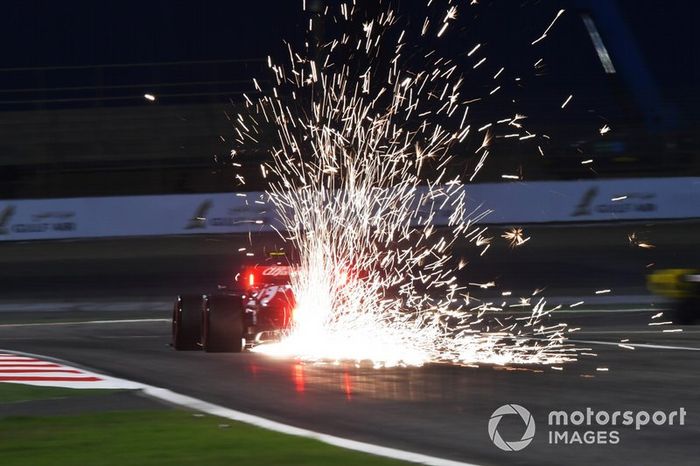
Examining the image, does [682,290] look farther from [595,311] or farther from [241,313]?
[241,313]

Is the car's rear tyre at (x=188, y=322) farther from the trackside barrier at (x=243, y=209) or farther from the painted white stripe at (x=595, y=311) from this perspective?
the trackside barrier at (x=243, y=209)

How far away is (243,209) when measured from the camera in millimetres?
26969

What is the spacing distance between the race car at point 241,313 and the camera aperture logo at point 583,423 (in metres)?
4.50

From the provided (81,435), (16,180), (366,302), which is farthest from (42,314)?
(16,180)

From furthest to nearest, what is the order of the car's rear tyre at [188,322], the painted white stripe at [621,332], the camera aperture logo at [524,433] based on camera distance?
1. the painted white stripe at [621,332]
2. the car's rear tyre at [188,322]
3. the camera aperture logo at [524,433]

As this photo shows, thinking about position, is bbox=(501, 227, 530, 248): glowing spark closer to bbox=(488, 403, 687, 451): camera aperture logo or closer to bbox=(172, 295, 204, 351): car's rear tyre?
bbox=(172, 295, 204, 351): car's rear tyre

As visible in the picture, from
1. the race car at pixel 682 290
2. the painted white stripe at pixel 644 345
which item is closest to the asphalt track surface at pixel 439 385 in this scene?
the painted white stripe at pixel 644 345

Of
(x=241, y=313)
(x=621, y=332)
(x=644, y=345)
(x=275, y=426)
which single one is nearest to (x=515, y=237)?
(x=621, y=332)

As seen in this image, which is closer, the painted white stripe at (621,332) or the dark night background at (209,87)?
the painted white stripe at (621,332)

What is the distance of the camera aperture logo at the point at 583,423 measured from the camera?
24.7ft

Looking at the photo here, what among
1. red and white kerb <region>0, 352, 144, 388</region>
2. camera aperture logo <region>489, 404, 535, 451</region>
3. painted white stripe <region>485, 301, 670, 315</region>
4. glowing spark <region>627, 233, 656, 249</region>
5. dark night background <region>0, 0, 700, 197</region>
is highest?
dark night background <region>0, 0, 700, 197</region>

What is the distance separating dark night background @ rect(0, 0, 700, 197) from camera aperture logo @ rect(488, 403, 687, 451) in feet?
59.0

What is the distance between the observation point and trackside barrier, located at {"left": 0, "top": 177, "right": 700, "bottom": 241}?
26438 millimetres

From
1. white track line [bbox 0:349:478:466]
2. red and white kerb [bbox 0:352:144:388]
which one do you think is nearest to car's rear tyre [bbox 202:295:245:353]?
red and white kerb [bbox 0:352:144:388]
